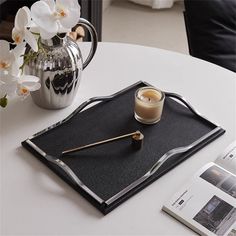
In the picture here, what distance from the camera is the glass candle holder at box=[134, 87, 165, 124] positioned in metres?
0.97

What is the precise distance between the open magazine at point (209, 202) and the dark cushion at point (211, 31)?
2.14ft

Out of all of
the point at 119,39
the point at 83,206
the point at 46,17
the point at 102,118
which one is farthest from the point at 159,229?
the point at 119,39

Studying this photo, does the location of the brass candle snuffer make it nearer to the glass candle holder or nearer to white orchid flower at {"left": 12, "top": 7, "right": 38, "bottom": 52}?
the glass candle holder

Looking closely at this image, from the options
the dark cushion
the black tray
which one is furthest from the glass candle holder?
the dark cushion

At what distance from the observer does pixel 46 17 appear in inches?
33.8

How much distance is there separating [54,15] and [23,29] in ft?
0.23

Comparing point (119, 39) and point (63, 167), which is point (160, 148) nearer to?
point (63, 167)

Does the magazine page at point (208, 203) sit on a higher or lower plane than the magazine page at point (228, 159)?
lower

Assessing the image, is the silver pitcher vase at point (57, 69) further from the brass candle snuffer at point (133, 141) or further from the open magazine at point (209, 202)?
the open magazine at point (209, 202)

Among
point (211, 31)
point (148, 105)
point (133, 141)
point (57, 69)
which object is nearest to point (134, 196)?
point (133, 141)

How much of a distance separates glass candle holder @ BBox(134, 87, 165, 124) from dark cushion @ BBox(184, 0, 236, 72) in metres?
0.50

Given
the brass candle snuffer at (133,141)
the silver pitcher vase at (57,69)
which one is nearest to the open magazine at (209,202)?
the brass candle snuffer at (133,141)

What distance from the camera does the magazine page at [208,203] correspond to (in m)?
0.76

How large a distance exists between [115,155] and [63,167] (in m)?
0.12
